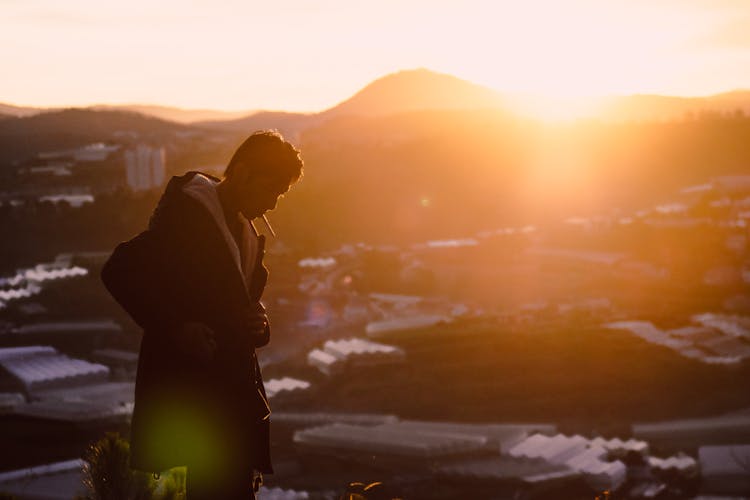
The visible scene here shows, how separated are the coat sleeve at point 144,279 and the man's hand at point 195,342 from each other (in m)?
0.04

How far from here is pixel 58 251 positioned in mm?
47469

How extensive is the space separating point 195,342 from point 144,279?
0.63 ft

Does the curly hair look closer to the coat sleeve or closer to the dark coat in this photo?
the dark coat

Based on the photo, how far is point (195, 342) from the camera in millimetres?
2146

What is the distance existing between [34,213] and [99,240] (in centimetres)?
382

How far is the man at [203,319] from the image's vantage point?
217 cm

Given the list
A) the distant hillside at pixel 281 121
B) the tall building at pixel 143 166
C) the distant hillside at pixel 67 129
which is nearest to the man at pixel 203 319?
the distant hillside at pixel 67 129

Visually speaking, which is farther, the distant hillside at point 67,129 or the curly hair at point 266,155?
the distant hillside at point 67,129

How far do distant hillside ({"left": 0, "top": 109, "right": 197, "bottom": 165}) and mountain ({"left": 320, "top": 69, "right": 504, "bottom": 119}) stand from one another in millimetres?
87824

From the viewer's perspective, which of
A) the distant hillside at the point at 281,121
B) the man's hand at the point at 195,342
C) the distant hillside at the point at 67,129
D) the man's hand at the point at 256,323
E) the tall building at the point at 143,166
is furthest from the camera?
the distant hillside at the point at 281,121

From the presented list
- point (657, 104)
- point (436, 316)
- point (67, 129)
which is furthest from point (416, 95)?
point (436, 316)

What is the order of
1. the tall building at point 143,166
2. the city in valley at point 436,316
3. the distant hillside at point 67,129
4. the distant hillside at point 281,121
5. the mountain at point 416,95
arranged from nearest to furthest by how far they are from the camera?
the city in valley at point 436,316, the distant hillside at point 67,129, the tall building at point 143,166, the distant hillside at point 281,121, the mountain at point 416,95

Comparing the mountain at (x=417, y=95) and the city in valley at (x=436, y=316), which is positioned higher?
the mountain at (x=417, y=95)

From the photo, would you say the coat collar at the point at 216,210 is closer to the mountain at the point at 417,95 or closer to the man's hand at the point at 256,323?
the man's hand at the point at 256,323
